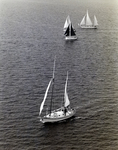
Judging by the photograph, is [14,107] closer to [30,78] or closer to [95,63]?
[30,78]

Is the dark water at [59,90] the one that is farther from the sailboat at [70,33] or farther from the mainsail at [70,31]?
the mainsail at [70,31]

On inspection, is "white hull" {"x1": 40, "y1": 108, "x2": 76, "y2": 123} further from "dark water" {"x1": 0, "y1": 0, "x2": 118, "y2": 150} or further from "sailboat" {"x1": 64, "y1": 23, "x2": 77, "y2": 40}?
"sailboat" {"x1": 64, "y1": 23, "x2": 77, "y2": 40}

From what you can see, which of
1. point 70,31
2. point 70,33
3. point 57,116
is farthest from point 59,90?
point 70,31

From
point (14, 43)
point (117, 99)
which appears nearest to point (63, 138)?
point (117, 99)

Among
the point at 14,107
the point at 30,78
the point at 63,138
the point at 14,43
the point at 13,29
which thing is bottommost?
the point at 63,138

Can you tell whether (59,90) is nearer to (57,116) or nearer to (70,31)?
(57,116)

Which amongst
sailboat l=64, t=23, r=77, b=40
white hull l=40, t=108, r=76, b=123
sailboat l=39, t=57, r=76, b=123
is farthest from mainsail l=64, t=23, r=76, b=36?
white hull l=40, t=108, r=76, b=123

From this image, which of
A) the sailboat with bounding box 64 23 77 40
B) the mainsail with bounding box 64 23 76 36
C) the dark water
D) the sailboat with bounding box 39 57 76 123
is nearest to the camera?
the dark water

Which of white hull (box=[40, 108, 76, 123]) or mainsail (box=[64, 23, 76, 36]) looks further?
mainsail (box=[64, 23, 76, 36])
